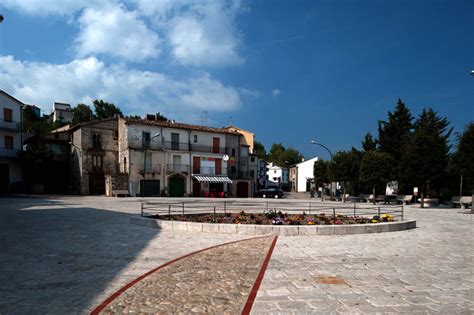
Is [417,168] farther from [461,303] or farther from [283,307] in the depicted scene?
[283,307]

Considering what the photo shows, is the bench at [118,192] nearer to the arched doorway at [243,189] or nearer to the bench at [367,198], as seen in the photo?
the arched doorway at [243,189]

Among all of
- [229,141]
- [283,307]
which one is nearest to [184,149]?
[229,141]

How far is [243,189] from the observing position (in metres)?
47.6

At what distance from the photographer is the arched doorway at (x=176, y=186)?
4192cm

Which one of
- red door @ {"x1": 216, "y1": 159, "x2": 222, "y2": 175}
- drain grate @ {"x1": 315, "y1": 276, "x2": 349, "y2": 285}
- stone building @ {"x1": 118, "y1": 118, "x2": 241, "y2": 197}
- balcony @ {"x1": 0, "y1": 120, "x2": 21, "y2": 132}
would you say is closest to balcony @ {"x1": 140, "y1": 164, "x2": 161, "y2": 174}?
stone building @ {"x1": 118, "y1": 118, "x2": 241, "y2": 197}

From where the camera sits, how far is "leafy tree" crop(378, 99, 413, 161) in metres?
44.1

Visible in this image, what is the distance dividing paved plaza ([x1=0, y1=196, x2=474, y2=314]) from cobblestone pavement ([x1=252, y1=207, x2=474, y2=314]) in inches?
0.6

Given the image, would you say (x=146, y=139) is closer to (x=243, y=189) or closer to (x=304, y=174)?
(x=243, y=189)

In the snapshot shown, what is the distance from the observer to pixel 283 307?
442 cm

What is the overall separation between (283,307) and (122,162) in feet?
129

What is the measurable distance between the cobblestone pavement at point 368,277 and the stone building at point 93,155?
3501 centimetres

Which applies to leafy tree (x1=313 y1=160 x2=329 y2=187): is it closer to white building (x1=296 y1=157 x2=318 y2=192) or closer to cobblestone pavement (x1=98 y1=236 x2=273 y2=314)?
white building (x1=296 y1=157 x2=318 y2=192)

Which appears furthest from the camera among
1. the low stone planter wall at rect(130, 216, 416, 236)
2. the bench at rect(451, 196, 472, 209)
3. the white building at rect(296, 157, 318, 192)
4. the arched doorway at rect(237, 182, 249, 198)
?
the white building at rect(296, 157, 318, 192)

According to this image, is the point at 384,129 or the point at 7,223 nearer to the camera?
the point at 7,223
